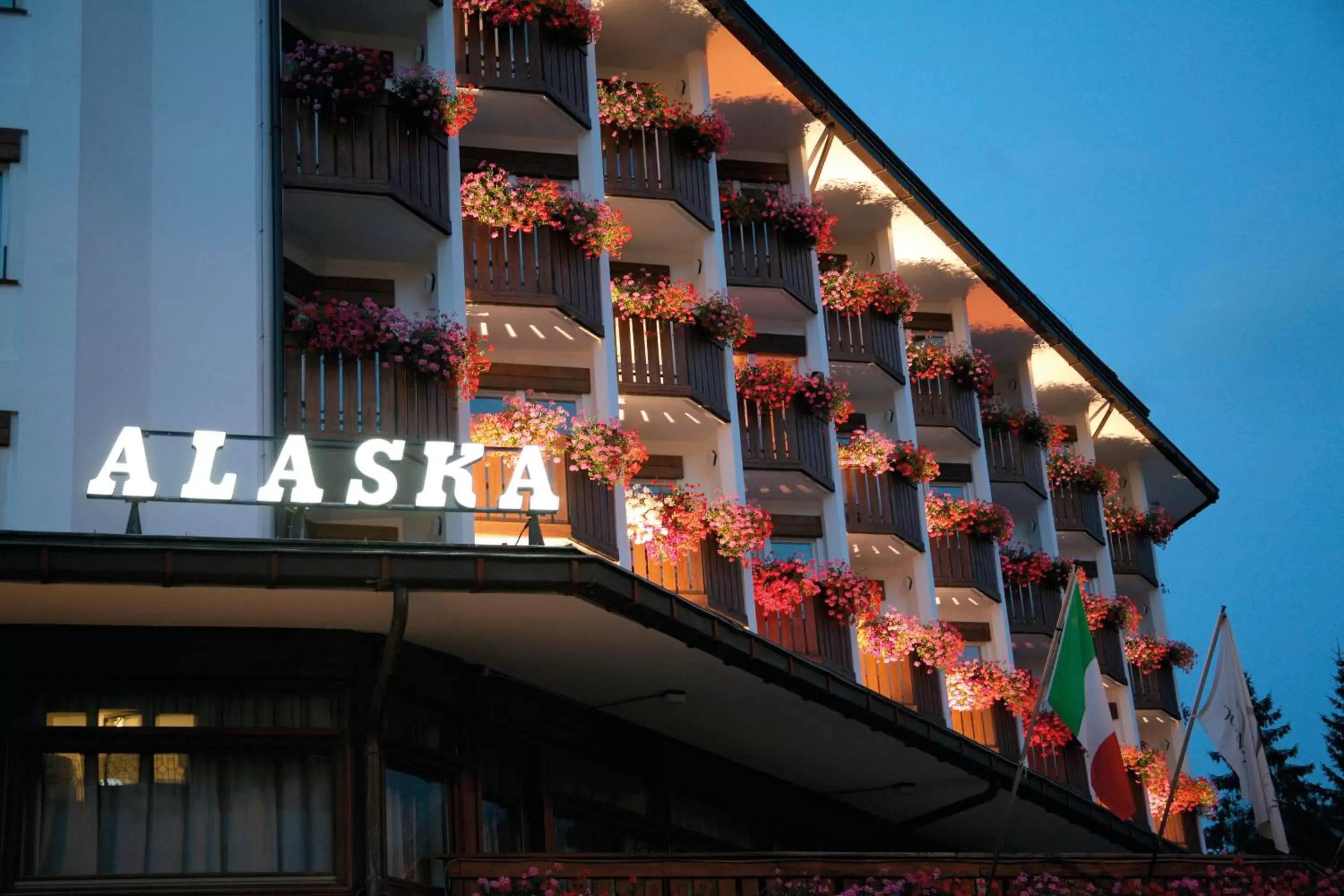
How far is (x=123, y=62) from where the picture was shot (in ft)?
65.1

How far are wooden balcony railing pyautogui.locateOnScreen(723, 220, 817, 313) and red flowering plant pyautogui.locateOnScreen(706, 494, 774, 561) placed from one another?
4.39m

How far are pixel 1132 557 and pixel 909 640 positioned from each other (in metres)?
11.0

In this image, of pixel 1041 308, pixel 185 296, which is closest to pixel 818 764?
pixel 185 296

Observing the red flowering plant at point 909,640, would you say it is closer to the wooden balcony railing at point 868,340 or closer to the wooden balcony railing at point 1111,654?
the wooden balcony railing at point 868,340

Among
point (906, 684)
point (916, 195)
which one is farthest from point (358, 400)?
point (916, 195)

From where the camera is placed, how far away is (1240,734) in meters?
21.1

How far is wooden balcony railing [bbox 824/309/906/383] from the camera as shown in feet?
99.2

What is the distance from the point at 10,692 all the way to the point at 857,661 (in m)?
13.4

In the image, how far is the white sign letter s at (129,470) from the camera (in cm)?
1575

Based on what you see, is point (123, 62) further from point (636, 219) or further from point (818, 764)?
point (818, 764)

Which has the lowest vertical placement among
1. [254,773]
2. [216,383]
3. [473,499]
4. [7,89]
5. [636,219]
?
[254,773]

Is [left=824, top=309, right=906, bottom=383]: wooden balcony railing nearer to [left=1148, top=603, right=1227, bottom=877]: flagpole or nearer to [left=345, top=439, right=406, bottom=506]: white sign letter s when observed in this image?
[left=1148, top=603, right=1227, bottom=877]: flagpole

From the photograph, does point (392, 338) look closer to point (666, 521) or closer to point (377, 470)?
point (377, 470)

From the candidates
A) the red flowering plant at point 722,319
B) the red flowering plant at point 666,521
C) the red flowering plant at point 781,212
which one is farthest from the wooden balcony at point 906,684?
the red flowering plant at point 781,212
